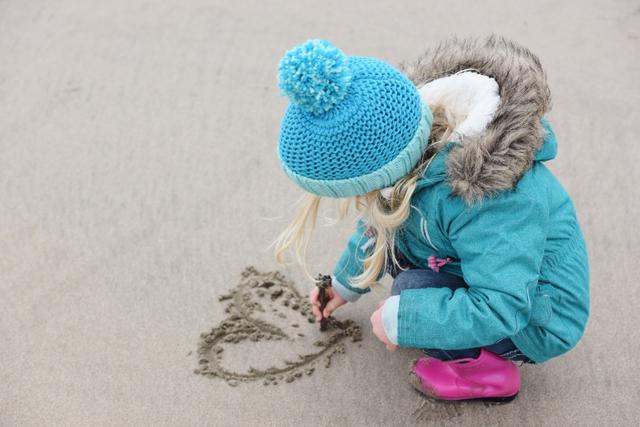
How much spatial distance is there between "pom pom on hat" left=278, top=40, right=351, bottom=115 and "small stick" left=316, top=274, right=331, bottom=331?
0.55m

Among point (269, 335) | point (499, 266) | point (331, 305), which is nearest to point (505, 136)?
point (499, 266)

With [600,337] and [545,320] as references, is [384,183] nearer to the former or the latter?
[545,320]

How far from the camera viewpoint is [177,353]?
1624 mm

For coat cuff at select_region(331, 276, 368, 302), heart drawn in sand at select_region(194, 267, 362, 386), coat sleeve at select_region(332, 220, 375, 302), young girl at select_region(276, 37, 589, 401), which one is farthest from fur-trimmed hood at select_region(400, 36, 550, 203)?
heart drawn in sand at select_region(194, 267, 362, 386)

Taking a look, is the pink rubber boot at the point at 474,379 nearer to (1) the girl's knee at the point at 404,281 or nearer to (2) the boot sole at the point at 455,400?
(2) the boot sole at the point at 455,400

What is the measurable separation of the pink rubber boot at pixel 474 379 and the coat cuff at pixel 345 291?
9.2 inches

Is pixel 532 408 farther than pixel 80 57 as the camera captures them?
No

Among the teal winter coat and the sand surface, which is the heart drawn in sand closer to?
the sand surface

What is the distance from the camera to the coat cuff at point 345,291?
5.30ft

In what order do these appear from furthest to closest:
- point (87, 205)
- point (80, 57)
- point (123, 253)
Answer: point (80, 57) < point (87, 205) < point (123, 253)

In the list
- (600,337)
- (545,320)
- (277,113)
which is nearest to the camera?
(545,320)

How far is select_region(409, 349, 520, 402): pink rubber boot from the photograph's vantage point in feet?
4.77

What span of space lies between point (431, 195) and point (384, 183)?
0.32 feet

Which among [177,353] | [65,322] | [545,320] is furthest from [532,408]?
[65,322]
